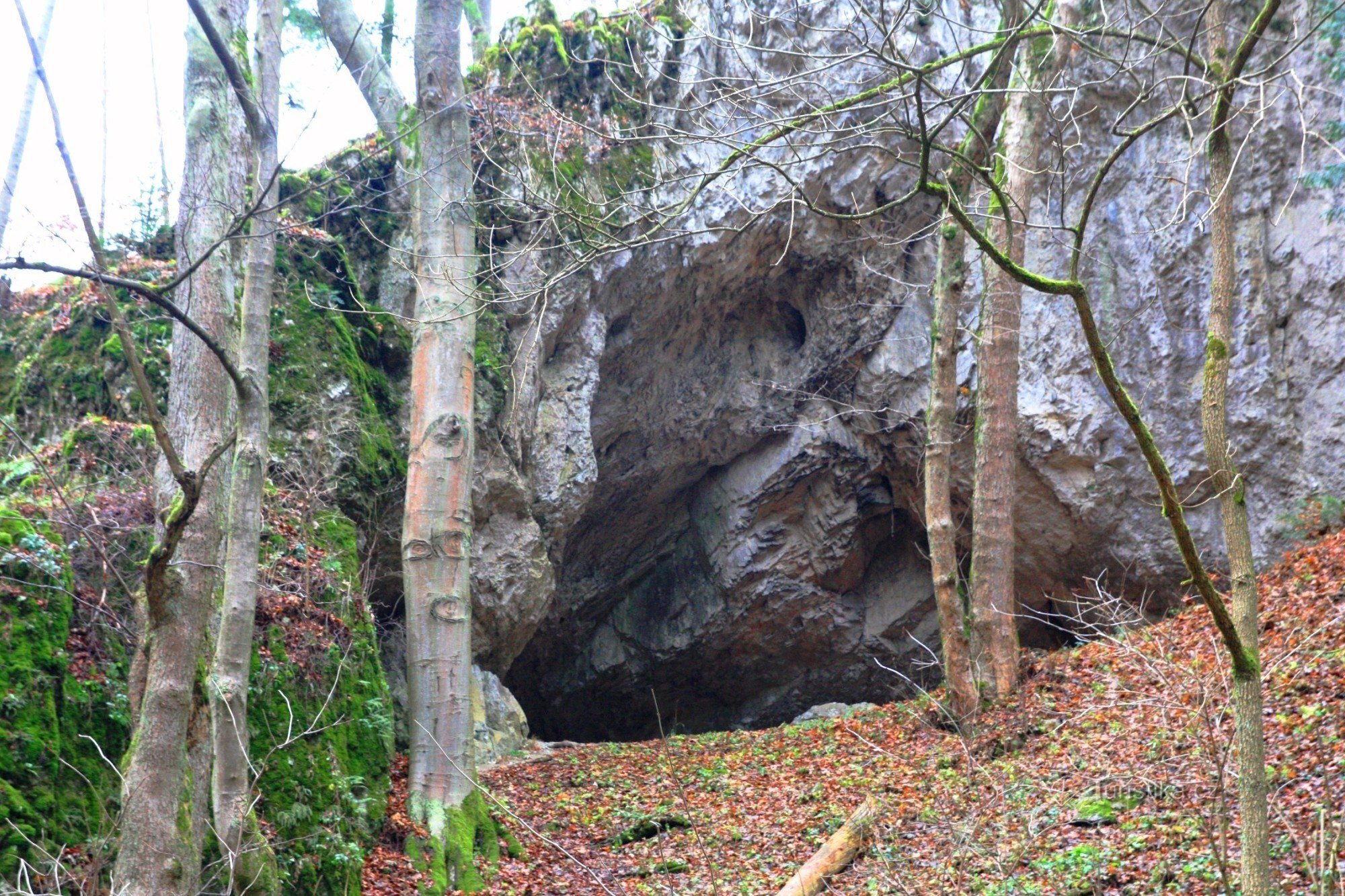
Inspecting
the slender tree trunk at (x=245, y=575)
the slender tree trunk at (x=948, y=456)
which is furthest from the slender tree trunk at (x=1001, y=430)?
the slender tree trunk at (x=245, y=575)

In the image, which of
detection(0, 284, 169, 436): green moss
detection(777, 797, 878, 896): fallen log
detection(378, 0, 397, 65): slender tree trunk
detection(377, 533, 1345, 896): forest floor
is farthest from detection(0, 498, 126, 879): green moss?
detection(378, 0, 397, 65): slender tree trunk

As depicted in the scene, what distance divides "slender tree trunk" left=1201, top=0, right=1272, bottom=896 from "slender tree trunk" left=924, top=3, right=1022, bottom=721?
4019 millimetres

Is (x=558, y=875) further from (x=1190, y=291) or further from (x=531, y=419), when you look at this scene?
(x=1190, y=291)

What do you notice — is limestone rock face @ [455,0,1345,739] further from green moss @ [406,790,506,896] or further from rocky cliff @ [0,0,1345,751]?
green moss @ [406,790,506,896]

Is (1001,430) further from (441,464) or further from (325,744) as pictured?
(325,744)

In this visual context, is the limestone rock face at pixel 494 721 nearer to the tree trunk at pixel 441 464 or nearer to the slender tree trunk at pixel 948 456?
the tree trunk at pixel 441 464

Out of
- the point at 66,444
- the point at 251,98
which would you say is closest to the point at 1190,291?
the point at 251,98

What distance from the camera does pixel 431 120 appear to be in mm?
6996

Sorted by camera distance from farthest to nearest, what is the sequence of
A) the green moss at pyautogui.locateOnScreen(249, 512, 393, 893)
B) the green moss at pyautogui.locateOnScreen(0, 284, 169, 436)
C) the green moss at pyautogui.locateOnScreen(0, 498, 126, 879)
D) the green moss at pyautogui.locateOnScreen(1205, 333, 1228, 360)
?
the green moss at pyautogui.locateOnScreen(0, 284, 169, 436)
the green moss at pyautogui.locateOnScreen(249, 512, 393, 893)
the green moss at pyautogui.locateOnScreen(0, 498, 126, 879)
the green moss at pyautogui.locateOnScreen(1205, 333, 1228, 360)

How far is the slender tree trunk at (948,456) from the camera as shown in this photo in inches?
293

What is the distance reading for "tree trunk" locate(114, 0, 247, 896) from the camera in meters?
3.21

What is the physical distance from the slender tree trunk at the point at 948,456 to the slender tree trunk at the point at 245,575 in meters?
5.25

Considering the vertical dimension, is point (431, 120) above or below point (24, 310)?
above

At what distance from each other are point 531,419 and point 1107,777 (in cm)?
745
